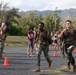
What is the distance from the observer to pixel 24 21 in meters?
91.5

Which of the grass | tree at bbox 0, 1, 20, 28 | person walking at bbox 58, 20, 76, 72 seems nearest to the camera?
person walking at bbox 58, 20, 76, 72

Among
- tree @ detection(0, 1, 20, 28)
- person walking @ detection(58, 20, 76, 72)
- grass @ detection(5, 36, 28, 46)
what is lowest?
grass @ detection(5, 36, 28, 46)

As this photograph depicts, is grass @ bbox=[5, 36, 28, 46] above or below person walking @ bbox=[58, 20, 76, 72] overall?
below

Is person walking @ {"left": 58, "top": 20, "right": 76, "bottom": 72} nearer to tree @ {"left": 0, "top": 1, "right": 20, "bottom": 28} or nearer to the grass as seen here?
the grass

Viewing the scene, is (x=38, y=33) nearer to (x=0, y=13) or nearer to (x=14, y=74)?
(x=14, y=74)

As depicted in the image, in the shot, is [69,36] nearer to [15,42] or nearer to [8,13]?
[15,42]

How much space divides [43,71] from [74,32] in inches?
67.0

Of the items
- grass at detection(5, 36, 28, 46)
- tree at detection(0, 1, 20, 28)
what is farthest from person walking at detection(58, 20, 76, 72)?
tree at detection(0, 1, 20, 28)

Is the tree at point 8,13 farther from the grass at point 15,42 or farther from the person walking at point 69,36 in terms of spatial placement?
the person walking at point 69,36

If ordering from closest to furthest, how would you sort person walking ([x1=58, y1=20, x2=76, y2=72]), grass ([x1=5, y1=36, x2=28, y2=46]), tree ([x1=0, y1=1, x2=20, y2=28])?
person walking ([x1=58, y1=20, x2=76, y2=72]) < grass ([x1=5, y1=36, x2=28, y2=46]) < tree ([x1=0, y1=1, x2=20, y2=28])

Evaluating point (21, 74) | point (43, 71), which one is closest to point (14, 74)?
point (21, 74)

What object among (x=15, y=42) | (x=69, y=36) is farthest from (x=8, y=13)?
(x=69, y=36)

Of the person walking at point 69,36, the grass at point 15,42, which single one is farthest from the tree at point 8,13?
the person walking at point 69,36

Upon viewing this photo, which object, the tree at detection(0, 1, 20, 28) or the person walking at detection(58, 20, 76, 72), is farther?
the tree at detection(0, 1, 20, 28)
